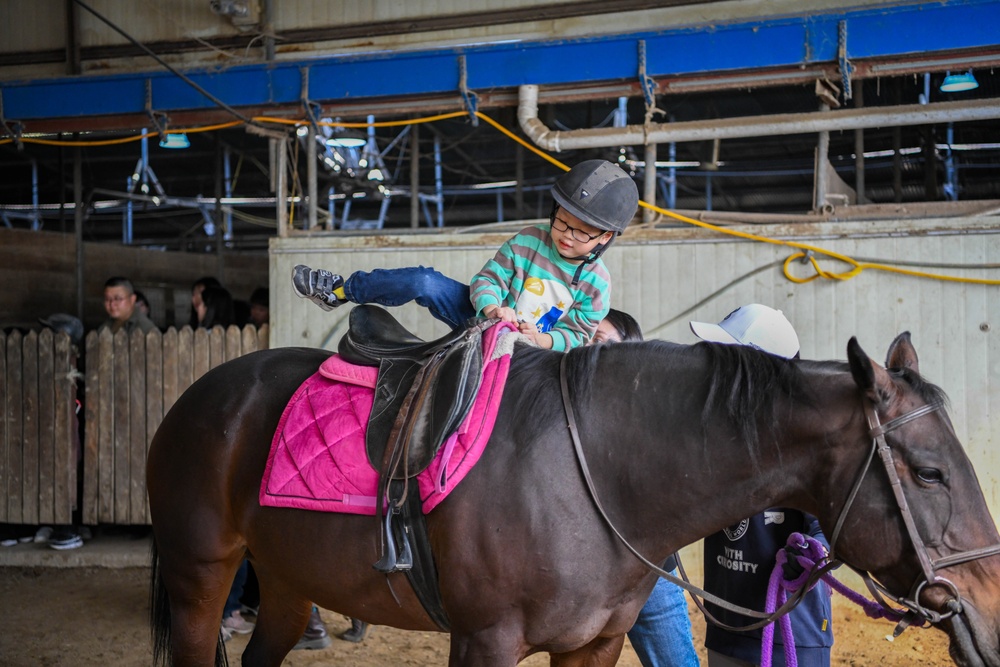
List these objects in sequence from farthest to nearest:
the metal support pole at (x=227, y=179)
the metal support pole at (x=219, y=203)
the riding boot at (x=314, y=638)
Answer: the metal support pole at (x=227, y=179) → the metal support pole at (x=219, y=203) → the riding boot at (x=314, y=638)

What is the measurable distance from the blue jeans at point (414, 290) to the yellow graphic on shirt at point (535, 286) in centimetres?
23

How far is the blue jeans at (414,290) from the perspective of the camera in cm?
278

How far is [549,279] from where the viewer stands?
274cm

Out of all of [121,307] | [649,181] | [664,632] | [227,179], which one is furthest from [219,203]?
[664,632]

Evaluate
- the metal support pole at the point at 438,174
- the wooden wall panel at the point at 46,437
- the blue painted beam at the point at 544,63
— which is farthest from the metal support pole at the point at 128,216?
the wooden wall panel at the point at 46,437

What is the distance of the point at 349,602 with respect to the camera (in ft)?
7.80

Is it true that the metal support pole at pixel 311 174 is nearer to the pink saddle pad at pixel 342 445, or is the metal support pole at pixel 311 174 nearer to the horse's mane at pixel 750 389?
the pink saddle pad at pixel 342 445

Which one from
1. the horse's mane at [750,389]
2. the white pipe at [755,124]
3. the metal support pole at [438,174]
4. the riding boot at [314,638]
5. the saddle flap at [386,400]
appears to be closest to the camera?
the horse's mane at [750,389]

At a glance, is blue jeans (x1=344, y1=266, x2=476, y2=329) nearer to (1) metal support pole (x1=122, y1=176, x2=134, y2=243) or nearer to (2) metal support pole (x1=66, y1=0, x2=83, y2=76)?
(2) metal support pole (x1=66, y1=0, x2=83, y2=76)

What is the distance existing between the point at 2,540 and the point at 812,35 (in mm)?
6749

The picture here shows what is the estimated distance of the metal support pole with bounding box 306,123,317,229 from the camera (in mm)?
5844

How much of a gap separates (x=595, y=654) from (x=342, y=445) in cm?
92

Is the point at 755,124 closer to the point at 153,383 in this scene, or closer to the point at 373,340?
the point at 373,340

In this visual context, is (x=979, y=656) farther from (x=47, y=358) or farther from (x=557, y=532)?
(x=47, y=358)
